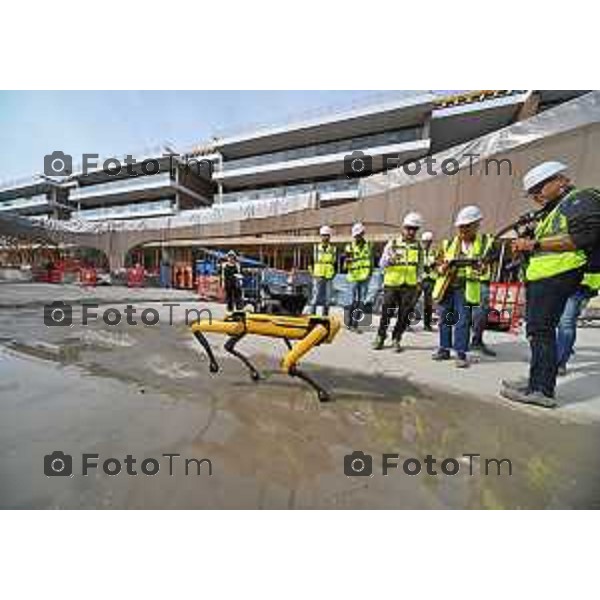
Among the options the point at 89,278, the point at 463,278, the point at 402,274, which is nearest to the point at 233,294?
the point at 402,274

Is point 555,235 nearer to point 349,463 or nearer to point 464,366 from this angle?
point 464,366

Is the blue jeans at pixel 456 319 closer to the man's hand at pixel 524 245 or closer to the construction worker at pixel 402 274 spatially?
the construction worker at pixel 402 274

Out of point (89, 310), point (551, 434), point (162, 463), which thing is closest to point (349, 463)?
point (162, 463)

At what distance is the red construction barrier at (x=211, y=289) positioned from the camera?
12036 mm

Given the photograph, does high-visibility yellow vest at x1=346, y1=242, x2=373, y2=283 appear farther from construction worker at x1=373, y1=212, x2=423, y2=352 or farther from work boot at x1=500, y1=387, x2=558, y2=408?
work boot at x1=500, y1=387, x2=558, y2=408

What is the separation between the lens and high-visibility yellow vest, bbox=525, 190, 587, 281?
245 centimetres

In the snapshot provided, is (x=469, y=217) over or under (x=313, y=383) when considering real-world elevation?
over

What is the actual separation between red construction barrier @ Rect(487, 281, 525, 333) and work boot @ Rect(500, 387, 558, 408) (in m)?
3.91

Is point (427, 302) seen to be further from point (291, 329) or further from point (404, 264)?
point (291, 329)

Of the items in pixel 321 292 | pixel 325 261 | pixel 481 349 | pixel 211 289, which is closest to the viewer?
pixel 481 349

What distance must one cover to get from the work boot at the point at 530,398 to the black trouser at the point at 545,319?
53 mm

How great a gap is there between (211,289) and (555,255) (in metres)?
11.5

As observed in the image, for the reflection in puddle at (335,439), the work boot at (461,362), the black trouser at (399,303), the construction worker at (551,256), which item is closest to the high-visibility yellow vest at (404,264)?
the black trouser at (399,303)

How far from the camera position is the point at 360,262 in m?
5.61
